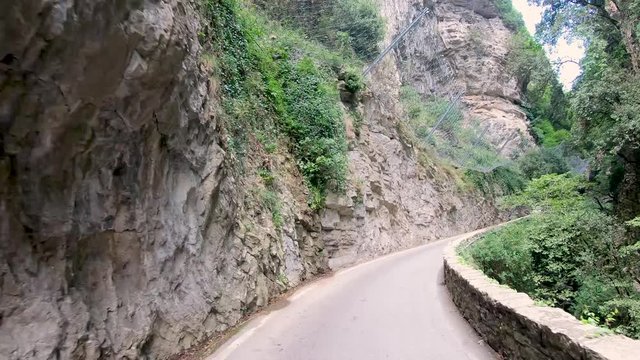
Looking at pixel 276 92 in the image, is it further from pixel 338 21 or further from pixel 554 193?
pixel 554 193

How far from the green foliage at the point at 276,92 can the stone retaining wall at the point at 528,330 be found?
620cm

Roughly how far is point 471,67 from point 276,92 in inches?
1503

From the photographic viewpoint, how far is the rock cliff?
451cm

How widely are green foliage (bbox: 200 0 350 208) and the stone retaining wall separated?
6.20 metres

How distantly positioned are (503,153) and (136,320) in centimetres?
4511

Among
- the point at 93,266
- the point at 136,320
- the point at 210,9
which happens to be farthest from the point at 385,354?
the point at 210,9

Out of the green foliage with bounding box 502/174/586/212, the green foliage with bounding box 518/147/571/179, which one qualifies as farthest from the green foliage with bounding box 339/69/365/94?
the green foliage with bounding box 518/147/571/179

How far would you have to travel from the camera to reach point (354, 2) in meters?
25.8

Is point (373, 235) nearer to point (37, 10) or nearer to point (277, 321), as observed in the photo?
point (277, 321)

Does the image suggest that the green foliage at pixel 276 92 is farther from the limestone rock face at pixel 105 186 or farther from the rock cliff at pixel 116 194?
the limestone rock face at pixel 105 186

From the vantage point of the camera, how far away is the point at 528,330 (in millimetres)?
4980

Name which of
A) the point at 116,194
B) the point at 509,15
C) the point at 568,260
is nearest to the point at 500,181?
the point at 509,15

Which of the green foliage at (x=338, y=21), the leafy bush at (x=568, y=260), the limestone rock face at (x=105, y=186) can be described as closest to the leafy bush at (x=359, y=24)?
the green foliage at (x=338, y=21)

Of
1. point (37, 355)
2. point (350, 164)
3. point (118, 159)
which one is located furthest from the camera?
point (350, 164)
